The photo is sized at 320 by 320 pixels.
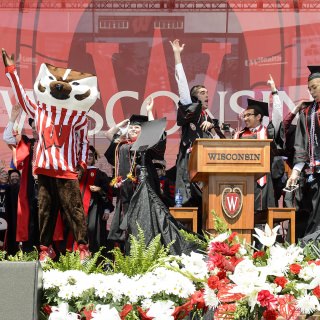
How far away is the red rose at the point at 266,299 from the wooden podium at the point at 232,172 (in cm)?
300

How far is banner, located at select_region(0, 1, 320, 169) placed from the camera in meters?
9.31

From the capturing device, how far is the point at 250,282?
351cm

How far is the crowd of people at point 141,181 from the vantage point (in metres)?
6.84

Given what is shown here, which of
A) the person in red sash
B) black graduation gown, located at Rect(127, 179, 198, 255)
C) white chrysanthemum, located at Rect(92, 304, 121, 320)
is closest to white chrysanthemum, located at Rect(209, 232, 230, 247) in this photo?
white chrysanthemum, located at Rect(92, 304, 121, 320)

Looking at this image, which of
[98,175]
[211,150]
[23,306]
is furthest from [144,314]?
[98,175]

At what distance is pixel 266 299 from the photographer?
11.5ft

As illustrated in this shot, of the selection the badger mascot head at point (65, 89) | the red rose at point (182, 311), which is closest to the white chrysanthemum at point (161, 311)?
the red rose at point (182, 311)

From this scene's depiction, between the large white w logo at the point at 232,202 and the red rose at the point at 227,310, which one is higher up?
the large white w logo at the point at 232,202

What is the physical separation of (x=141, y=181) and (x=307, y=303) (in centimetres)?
314

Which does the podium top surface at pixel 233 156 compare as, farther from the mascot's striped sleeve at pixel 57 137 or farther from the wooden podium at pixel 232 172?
the mascot's striped sleeve at pixel 57 137

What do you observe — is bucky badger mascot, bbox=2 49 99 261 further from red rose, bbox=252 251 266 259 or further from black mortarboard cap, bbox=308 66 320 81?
red rose, bbox=252 251 266 259

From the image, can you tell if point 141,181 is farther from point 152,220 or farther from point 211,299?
point 211,299

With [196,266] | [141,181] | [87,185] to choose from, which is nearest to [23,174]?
[87,185]

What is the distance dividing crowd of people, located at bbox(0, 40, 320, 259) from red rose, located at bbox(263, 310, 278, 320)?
8.56 feet
